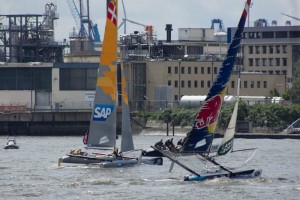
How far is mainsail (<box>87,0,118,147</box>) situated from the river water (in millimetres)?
2130

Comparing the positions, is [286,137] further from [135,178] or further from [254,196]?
[254,196]

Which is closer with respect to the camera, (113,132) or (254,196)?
(254,196)

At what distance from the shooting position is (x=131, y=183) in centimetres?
5784

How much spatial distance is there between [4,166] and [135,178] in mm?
13441

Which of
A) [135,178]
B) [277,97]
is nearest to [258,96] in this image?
[277,97]

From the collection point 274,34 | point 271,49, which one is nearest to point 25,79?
point 271,49

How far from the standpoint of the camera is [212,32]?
19888cm

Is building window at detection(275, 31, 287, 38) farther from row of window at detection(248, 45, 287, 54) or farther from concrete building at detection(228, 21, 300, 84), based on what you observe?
row of window at detection(248, 45, 287, 54)

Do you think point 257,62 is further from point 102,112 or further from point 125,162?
point 125,162

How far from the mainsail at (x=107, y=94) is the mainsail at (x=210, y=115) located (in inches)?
441

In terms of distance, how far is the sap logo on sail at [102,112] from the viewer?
6944 centimetres

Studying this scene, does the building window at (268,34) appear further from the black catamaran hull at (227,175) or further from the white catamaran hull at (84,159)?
the black catamaran hull at (227,175)

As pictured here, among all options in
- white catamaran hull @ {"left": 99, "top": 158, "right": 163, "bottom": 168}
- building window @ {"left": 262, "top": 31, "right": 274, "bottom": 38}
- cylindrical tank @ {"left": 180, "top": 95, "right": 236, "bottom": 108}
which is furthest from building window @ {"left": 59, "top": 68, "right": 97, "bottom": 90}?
white catamaran hull @ {"left": 99, "top": 158, "right": 163, "bottom": 168}

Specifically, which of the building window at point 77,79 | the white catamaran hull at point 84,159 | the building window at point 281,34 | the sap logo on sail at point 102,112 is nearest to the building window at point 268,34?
the building window at point 281,34
